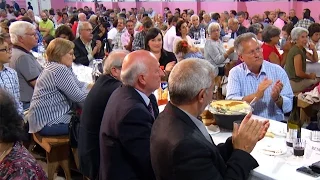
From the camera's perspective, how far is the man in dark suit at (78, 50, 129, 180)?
2760mm

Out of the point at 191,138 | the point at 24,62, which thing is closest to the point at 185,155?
the point at 191,138

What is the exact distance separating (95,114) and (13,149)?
0.96 m

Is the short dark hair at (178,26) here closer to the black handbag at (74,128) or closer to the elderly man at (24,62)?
the elderly man at (24,62)

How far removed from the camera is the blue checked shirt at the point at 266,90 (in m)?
3.18

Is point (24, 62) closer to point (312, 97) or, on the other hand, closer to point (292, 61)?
point (312, 97)

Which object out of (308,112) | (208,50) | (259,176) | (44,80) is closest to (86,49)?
(208,50)

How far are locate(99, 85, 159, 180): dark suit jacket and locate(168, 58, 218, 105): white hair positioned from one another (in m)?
0.41

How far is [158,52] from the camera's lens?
16.5 ft

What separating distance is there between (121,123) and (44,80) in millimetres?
1607

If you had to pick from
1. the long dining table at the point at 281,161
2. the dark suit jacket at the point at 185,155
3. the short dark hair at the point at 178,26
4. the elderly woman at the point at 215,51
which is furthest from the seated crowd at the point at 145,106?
the short dark hair at the point at 178,26

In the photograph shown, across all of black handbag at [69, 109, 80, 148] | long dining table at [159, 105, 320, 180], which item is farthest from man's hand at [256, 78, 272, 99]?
black handbag at [69, 109, 80, 148]

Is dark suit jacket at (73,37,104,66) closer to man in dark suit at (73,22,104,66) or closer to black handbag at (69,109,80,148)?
man in dark suit at (73,22,104,66)

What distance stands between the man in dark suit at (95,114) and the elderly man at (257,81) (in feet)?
3.13

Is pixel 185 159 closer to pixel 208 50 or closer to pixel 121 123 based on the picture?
pixel 121 123
